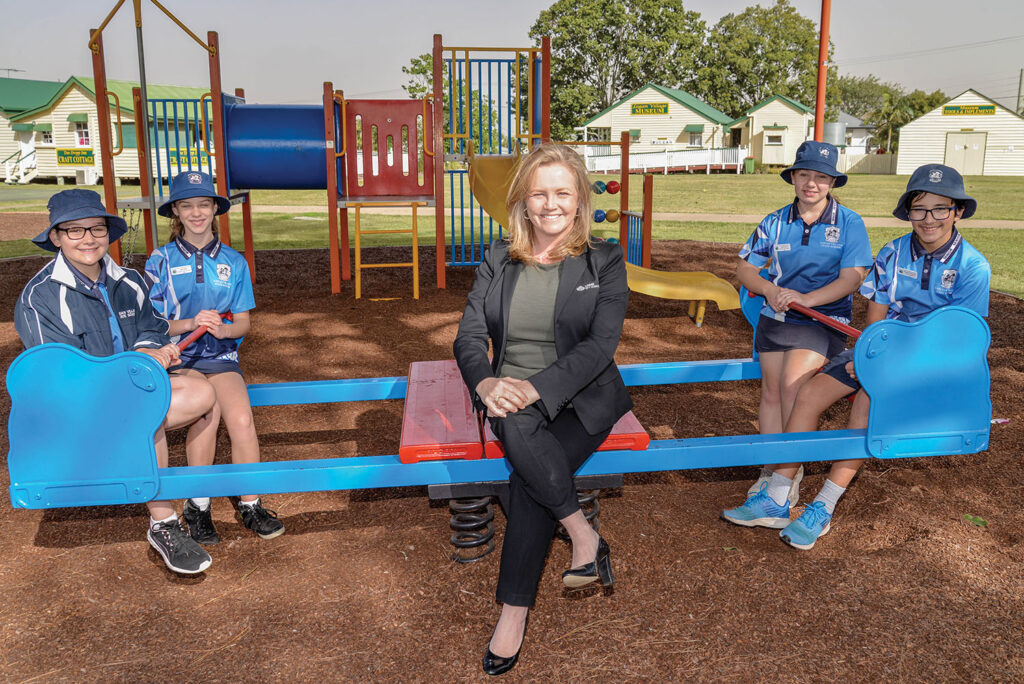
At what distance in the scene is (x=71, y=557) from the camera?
130 inches

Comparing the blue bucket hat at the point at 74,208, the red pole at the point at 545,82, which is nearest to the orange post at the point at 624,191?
the red pole at the point at 545,82

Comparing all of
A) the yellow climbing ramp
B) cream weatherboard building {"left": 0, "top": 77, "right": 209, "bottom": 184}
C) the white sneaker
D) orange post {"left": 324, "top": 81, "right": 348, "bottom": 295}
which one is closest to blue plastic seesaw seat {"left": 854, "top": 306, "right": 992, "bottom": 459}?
the white sneaker

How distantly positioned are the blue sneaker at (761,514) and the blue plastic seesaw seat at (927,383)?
2.10ft

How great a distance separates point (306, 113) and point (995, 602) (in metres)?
9.11

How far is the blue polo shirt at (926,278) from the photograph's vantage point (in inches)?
123

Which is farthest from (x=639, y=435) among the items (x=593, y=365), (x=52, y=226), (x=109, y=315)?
(x=52, y=226)

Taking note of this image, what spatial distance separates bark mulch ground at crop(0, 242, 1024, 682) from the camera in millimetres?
2605

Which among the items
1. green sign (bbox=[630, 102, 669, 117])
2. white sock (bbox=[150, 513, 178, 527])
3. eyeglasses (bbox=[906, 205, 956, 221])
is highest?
green sign (bbox=[630, 102, 669, 117])

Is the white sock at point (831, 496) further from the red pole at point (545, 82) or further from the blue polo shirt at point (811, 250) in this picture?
the red pole at point (545, 82)

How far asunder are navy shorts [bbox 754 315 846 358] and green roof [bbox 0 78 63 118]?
44035mm

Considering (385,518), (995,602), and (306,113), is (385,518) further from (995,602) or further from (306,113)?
(306,113)

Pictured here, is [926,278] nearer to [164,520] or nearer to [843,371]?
[843,371]

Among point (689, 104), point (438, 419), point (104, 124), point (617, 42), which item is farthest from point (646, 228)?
point (617, 42)

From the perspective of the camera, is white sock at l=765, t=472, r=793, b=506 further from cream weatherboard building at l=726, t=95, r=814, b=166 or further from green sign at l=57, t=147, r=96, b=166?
cream weatherboard building at l=726, t=95, r=814, b=166
